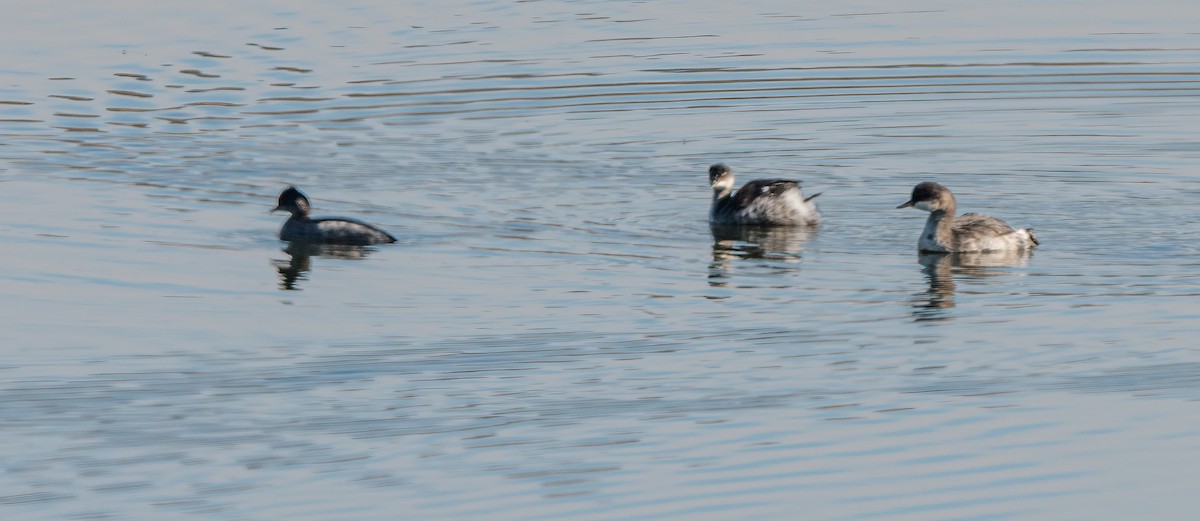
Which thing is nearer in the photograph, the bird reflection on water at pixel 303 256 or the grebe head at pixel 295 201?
the bird reflection on water at pixel 303 256

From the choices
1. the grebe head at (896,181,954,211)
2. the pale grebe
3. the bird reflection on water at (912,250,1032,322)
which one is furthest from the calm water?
the grebe head at (896,181,954,211)

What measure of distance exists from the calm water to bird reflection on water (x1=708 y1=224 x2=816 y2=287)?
7 cm

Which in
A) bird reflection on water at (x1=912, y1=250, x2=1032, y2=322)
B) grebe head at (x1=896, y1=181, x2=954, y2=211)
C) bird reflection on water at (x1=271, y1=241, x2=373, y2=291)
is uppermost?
grebe head at (x1=896, y1=181, x2=954, y2=211)

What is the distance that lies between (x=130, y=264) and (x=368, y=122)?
7.68m

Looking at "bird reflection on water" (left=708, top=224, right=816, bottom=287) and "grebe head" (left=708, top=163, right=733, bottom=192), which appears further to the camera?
"grebe head" (left=708, top=163, right=733, bottom=192)

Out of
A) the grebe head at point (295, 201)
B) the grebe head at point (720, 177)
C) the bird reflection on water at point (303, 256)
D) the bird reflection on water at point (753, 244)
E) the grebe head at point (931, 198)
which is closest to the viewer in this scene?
the bird reflection on water at point (303, 256)

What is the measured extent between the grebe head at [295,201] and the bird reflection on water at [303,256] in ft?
1.13

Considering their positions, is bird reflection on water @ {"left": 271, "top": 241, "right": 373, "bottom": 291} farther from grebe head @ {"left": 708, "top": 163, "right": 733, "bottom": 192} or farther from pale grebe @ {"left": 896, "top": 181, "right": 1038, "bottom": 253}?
pale grebe @ {"left": 896, "top": 181, "right": 1038, "bottom": 253}

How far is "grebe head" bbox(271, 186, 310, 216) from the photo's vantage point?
18.2 metres

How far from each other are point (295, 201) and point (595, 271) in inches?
141

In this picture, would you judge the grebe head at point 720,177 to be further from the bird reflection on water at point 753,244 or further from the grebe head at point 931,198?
the grebe head at point 931,198

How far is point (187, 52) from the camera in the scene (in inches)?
1105

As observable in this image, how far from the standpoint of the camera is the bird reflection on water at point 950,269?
48.6ft

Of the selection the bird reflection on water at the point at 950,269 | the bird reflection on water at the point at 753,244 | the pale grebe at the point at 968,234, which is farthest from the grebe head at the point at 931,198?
the bird reflection on water at the point at 753,244
